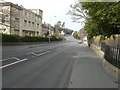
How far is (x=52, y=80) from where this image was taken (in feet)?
39.0

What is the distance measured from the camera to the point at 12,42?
57.3 m

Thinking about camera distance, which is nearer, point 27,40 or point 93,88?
point 93,88

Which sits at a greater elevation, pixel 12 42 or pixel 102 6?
pixel 102 6

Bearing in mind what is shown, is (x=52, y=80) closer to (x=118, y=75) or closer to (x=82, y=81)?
(x=82, y=81)

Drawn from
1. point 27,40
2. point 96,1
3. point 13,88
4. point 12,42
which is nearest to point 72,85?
point 13,88

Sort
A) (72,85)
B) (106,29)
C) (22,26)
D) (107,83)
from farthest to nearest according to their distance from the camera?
(22,26) < (106,29) < (107,83) < (72,85)

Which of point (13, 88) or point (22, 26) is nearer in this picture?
point (13, 88)

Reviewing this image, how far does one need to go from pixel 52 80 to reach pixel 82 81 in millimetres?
1190

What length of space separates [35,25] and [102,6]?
299 feet

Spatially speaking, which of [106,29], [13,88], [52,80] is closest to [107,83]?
[52,80]

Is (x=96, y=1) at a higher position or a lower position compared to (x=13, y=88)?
higher

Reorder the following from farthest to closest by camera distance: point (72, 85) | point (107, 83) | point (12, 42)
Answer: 1. point (12, 42)
2. point (107, 83)
3. point (72, 85)

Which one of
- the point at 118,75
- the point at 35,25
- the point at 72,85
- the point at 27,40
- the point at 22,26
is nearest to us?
the point at 72,85

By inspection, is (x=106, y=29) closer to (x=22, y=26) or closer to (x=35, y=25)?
(x=22, y=26)
